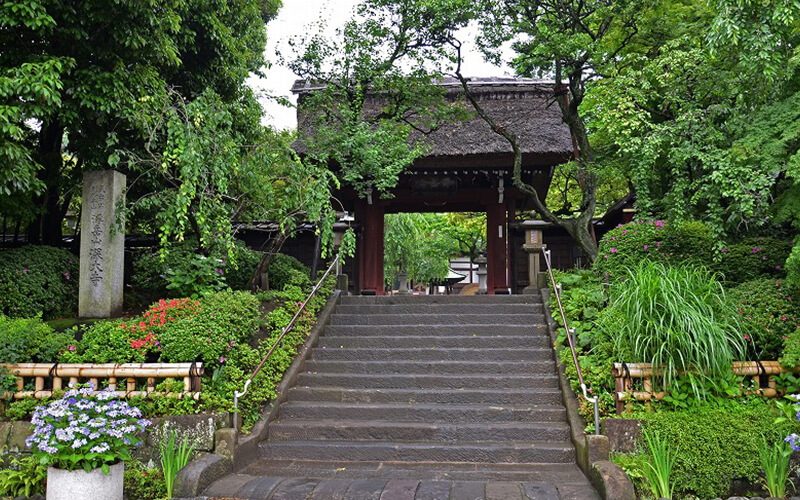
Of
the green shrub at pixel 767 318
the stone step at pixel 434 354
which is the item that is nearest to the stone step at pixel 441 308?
the stone step at pixel 434 354

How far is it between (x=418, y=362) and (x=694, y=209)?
4.22 meters

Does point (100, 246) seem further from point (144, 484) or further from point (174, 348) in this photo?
point (144, 484)

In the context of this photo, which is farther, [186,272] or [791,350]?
[186,272]

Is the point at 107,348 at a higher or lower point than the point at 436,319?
lower

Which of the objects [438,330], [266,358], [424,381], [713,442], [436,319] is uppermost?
[436,319]

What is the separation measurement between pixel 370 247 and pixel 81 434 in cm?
914

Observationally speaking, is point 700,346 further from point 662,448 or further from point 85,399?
point 85,399

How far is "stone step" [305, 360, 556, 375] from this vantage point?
715 cm

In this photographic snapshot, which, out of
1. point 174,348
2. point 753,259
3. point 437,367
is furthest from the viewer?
point 437,367

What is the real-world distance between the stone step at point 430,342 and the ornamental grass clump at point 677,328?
2059 mm

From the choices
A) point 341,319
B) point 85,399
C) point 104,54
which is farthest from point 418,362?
point 104,54

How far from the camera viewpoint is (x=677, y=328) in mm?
5238

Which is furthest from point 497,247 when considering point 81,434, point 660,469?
point 81,434

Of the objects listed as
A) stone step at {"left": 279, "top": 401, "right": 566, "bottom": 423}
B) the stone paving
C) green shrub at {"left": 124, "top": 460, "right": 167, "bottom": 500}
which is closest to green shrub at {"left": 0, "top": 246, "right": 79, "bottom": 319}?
green shrub at {"left": 124, "top": 460, "right": 167, "bottom": 500}
